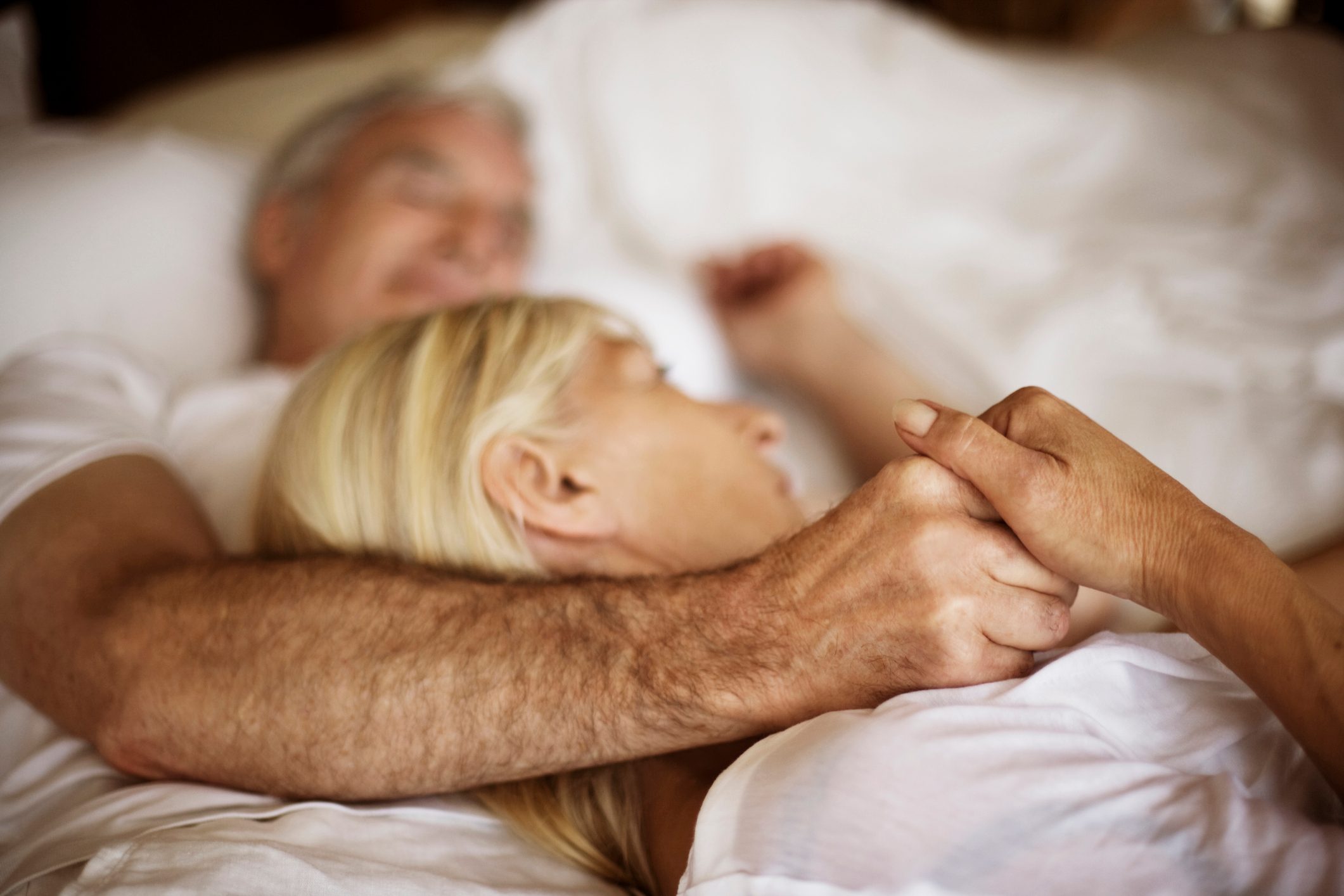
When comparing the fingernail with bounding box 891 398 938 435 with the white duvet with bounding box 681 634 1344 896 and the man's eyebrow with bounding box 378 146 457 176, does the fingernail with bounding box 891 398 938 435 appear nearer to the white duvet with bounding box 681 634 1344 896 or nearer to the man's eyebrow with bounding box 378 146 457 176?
the white duvet with bounding box 681 634 1344 896

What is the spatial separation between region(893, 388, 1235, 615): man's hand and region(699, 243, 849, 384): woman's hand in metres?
0.97

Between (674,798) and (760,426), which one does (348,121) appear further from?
(674,798)

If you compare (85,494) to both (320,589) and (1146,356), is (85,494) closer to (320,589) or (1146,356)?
(320,589)

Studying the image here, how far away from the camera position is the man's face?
176 cm

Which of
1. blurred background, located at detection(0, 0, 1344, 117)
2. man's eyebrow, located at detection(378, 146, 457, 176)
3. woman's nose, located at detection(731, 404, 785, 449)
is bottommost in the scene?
woman's nose, located at detection(731, 404, 785, 449)

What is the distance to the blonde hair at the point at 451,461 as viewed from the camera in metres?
0.94

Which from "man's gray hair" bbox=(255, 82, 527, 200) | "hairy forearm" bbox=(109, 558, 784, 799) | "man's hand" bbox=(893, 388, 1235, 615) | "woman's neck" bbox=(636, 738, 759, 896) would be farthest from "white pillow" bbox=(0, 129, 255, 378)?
"man's hand" bbox=(893, 388, 1235, 615)

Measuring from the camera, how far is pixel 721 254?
1.98 metres

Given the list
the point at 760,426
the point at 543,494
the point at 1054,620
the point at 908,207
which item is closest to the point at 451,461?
the point at 543,494

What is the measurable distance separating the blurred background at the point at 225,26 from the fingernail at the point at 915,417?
1879mm

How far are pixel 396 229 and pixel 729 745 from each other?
50.7 inches

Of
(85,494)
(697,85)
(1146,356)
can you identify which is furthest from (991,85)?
(85,494)

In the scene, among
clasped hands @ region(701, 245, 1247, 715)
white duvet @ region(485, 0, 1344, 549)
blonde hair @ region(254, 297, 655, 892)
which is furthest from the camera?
white duvet @ region(485, 0, 1344, 549)

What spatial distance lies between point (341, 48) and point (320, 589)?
86.5 inches
